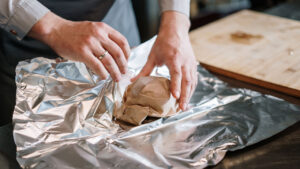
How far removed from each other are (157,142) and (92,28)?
39 centimetres

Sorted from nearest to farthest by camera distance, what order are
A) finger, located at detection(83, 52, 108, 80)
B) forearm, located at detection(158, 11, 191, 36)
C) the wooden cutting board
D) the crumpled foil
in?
the crumpled foil
finger, located at detection(83, 52, 108, 80)
forearm, located at detection(158, 11, 191, 36)
the wooden cutting board

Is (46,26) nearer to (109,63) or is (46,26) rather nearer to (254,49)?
(109,63)

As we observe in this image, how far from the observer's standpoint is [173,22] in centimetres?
110

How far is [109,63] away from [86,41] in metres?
0.10

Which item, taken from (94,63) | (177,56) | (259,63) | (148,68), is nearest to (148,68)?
(148,68)

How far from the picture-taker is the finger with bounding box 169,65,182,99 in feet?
3.14

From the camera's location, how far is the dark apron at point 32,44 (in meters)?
1.13

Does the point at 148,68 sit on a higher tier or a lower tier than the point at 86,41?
lower

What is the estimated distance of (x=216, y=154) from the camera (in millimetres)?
801

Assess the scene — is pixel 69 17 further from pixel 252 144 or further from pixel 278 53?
pixel 278 53

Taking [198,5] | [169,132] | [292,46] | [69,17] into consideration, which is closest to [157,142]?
[169,132]

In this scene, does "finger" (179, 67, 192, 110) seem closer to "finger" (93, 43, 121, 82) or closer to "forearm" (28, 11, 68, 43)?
"finger" (93, 43, 121, 82)

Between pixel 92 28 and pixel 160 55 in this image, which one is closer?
pixel 92 28

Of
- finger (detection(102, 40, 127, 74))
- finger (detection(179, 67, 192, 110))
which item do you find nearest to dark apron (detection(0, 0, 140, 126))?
finger (detection(102, 40, 127, 74))
